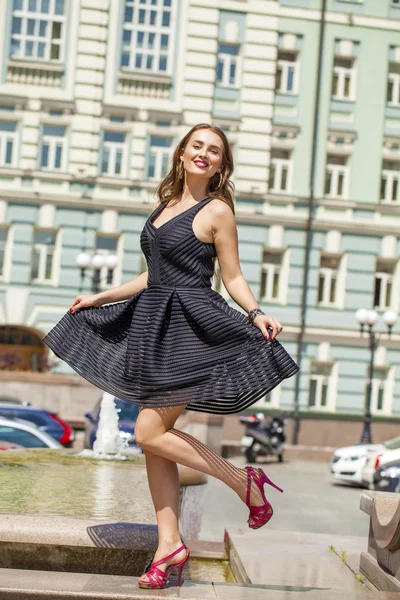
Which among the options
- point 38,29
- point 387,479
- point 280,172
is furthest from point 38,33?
point 387,479

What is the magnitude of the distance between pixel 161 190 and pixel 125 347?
823 mm

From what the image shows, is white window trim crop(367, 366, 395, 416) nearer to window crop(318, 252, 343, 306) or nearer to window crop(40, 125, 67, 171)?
window crop(318, 252, 343, 306)

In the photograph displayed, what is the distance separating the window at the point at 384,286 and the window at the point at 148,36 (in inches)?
353

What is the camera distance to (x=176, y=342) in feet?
16.8

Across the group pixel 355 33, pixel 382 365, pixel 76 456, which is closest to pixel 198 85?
pixel 355 33

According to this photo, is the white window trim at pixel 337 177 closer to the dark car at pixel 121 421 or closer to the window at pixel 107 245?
the window at pixel 107 245

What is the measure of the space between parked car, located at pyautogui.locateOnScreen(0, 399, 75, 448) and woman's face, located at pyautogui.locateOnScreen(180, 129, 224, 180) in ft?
47.6

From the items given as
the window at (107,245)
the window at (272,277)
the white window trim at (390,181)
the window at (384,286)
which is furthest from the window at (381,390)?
the window at (107,245)

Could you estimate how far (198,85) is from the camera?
3506 cm

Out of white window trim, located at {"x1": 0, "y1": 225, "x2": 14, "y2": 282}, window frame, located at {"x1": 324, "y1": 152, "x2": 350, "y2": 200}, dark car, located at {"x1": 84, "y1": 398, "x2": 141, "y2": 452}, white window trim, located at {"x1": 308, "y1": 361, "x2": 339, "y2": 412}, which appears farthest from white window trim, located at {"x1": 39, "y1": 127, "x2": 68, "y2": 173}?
dark car, located at {"x1": 84, "y1": 398, "x2": 141, "y2": 452}

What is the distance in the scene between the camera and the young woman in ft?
16.4

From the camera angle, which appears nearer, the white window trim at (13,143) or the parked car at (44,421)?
the parked car at (44,421)

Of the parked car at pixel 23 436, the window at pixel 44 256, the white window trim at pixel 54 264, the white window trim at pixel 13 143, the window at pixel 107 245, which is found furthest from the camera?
the window at pixel 107 245

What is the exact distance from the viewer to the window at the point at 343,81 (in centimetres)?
3590
